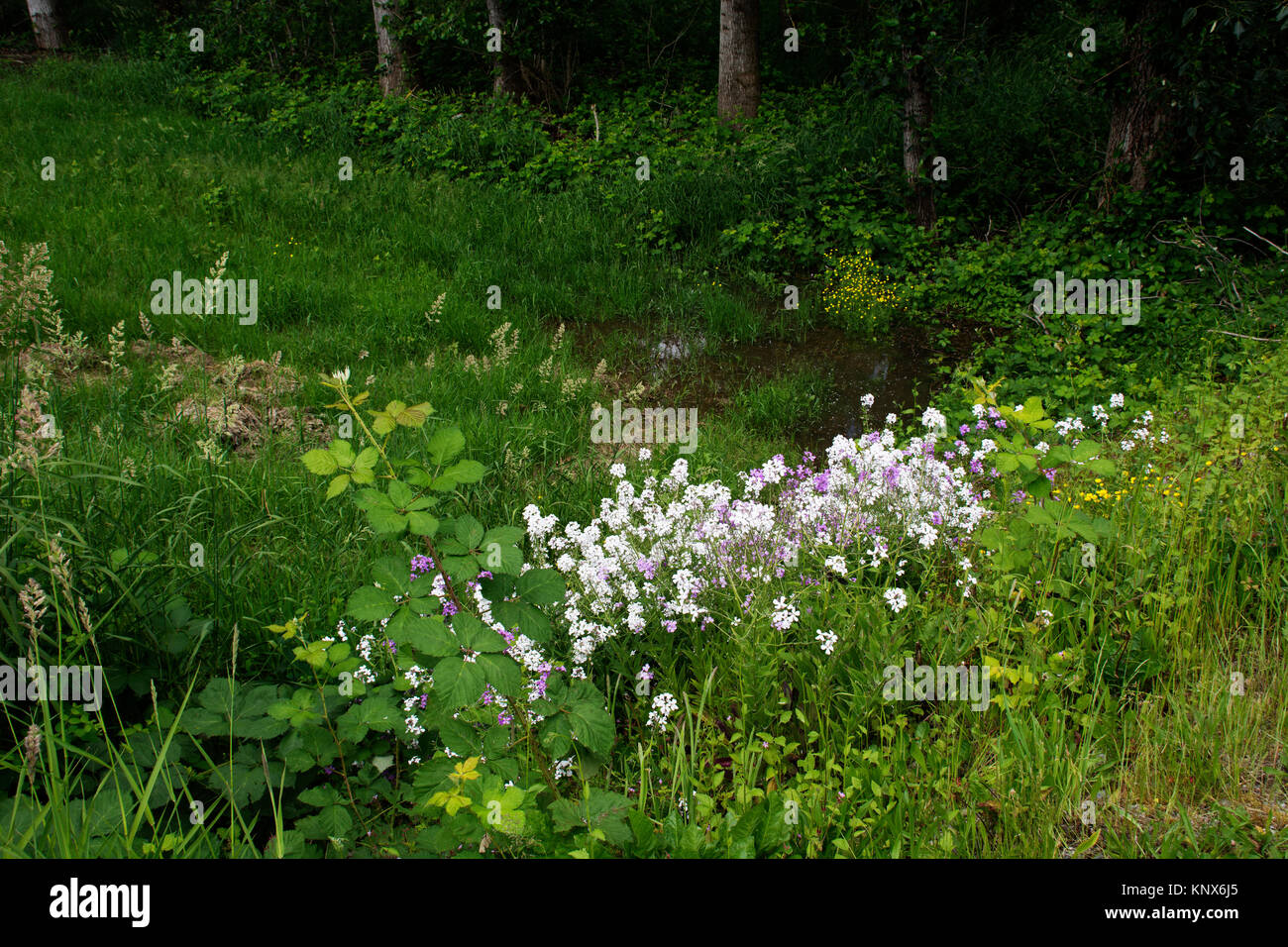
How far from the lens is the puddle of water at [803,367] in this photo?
22.1 feet

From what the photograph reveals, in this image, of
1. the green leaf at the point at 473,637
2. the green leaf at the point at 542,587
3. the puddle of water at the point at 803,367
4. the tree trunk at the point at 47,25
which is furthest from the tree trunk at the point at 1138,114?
the tree trunk at the point at 47,25

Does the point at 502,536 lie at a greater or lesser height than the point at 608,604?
greater

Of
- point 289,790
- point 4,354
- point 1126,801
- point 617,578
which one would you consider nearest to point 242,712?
point 289,790

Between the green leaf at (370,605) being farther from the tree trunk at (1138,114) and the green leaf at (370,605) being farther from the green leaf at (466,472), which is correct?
the tree trunk at (1138,114)

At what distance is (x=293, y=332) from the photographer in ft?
21.7

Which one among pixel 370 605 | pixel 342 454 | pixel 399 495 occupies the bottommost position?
pixel 370 605

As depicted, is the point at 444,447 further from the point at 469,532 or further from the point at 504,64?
the point at 504,64

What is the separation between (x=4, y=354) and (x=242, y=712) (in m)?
4.76

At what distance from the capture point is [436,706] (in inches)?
79.2

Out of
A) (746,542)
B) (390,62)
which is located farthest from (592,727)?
(390,62)

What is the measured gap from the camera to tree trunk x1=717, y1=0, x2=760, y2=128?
36.6ft

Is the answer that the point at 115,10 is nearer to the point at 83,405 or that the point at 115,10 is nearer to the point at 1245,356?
the point at 83,405

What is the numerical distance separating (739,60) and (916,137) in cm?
370

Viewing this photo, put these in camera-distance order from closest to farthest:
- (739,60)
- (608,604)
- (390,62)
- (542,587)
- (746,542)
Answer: (542,587)
(608,604)
(746,542)
(739,60)
(390,62)
